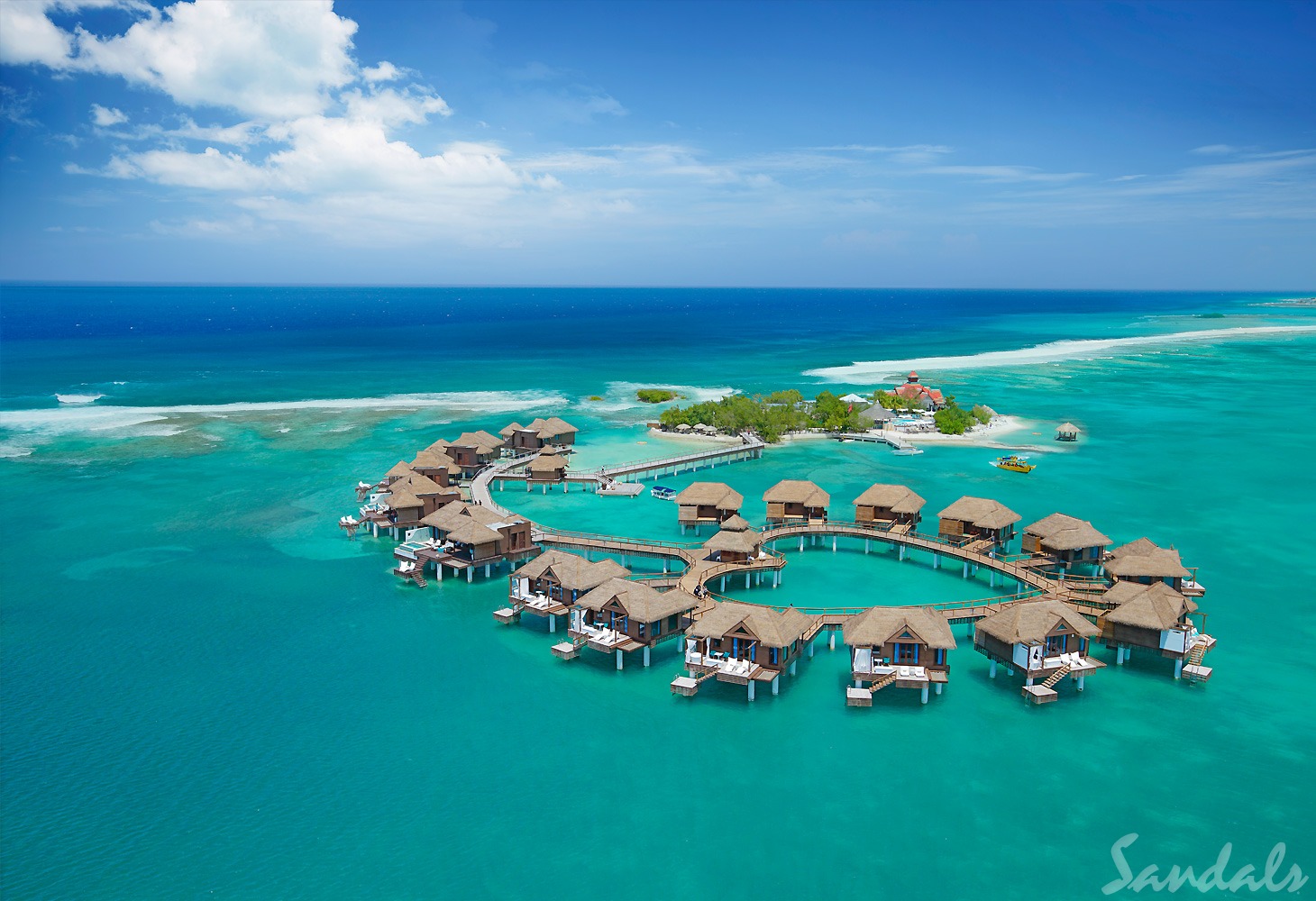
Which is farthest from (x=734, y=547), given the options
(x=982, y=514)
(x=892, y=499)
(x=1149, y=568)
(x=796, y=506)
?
(x=1149, y=568)

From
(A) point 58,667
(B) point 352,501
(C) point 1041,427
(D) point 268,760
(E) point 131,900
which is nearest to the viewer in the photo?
(E) point 131,900

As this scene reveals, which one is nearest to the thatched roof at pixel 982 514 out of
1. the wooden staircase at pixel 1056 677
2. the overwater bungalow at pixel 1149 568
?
the overwater bungalow at pixel 1149 568

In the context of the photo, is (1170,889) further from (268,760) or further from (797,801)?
(268,760)

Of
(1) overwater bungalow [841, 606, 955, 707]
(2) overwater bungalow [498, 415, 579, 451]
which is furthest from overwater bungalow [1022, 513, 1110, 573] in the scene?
(2) overwater bungalow [498, 415, 579, 451]

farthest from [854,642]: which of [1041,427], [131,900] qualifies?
[1041,427]

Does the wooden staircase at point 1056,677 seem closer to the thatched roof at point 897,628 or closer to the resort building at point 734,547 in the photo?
the thatched roof at point 897,628
